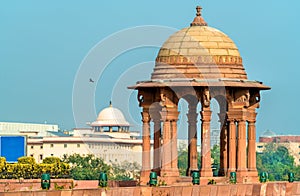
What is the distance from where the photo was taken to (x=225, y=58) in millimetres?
49781

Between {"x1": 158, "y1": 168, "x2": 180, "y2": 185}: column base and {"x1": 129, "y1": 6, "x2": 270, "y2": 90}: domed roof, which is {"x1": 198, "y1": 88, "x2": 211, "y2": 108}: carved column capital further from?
{"x1": 158, "y1": 168, "x2": 180, "y2": 185}: column base

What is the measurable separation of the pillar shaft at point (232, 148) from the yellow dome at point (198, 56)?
70.5 inches

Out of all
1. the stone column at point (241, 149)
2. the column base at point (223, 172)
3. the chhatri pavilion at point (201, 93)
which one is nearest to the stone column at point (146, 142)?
the chhatri pavilion at point (201, 93)

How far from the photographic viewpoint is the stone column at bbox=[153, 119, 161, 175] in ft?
166

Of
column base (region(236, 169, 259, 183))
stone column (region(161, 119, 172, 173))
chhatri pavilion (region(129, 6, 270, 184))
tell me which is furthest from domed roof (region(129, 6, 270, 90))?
column base (region(236, 169, 259, 183))

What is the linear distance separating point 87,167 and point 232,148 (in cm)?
10741

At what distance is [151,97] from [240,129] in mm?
3246

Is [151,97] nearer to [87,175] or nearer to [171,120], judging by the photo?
[171,120]

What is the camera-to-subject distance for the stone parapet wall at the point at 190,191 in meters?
35.1

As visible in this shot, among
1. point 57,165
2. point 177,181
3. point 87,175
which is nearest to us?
point 177,181

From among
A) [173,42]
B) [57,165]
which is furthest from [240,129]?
[57,165]

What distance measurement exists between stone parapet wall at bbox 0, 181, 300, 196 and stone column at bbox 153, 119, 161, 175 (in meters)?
3.19

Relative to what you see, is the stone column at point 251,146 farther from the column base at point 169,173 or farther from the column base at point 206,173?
the column base at point 169,173

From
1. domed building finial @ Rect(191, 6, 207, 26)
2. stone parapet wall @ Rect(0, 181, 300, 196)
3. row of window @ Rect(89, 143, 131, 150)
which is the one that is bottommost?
stone parapet wall @ Rect(0, 181, 300, 196)
